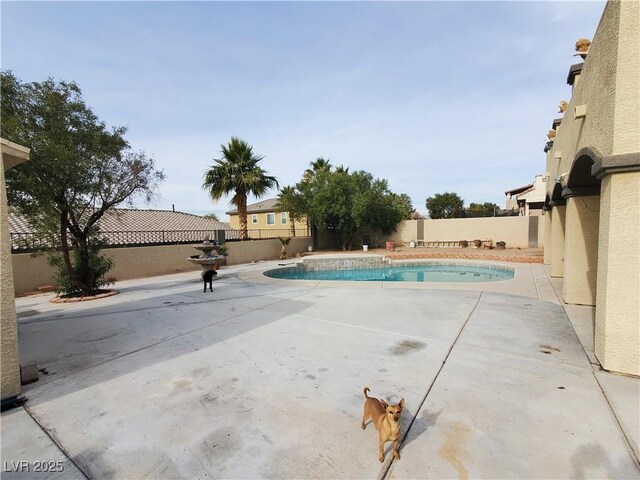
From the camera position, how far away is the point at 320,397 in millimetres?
3010

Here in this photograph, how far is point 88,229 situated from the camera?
904 cm

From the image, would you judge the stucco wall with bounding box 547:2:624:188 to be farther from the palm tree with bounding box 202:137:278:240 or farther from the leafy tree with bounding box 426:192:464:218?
the leafy tree with bounding box 426:192:464:218

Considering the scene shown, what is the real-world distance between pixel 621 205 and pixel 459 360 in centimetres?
258

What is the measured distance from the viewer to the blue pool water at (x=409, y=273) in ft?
42.6

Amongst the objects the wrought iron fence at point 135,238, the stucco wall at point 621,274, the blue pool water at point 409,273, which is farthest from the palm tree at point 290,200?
→ the stucco wall at point 621,274

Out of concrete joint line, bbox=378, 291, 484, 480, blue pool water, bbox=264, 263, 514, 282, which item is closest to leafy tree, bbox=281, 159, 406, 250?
blue pool water, bbox=264, 263, 514, 282

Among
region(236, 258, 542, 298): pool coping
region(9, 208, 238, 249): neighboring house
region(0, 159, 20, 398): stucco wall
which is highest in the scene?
region(9, 208, 238, 249): neighboring house

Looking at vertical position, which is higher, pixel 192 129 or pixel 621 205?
pixel 192 129

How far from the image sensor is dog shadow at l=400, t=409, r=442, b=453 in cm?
236

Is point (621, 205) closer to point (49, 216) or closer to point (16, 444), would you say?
point (16, 444)

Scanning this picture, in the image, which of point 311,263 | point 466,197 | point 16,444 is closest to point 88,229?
point 16,444

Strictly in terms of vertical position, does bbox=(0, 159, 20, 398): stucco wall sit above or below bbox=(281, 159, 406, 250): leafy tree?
below

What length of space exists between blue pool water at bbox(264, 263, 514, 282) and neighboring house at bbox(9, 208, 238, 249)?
204 inches

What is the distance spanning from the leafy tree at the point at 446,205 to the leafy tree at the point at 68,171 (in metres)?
33.1
